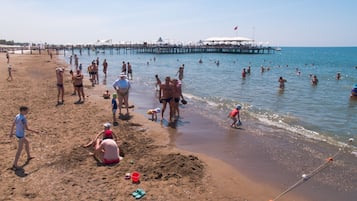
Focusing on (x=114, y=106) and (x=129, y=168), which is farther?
(x=114, y=106)

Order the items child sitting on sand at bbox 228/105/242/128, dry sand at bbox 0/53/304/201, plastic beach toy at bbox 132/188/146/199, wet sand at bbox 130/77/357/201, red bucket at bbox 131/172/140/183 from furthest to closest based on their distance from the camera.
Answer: child sitting on sand at bbox 228/105/242/128 → wet sand at bbox 130/77/357/201 → red bucket at bbox 131/172/140/183 → dry sand at bbox 0/53/304/201 → plastic beach toy at bbox 132/188/146/199

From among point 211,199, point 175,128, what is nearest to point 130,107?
point 175,128

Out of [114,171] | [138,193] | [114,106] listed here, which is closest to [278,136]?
[114,106]

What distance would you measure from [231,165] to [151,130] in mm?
3321

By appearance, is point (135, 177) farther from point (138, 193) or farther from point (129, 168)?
point (129, 168)

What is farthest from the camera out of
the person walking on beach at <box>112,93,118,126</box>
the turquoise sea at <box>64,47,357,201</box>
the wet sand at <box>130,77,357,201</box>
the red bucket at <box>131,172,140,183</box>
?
the person walking on beach at <box>112,93,118,126</box>

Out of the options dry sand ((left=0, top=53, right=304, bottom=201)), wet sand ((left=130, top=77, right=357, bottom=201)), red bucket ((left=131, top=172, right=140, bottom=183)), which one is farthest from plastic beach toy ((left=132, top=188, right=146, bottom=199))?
wet sand ((left=130, top=77, right=357, bottom=201))

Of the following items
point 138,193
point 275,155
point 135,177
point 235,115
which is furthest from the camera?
point 235,115

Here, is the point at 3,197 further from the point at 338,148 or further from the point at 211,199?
the point at 338,148

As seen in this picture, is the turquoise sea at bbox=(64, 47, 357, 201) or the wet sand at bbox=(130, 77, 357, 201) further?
the turquoise sea at bbox=(64, 47, 357, 201)

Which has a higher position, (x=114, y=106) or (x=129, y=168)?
(x=114, y=106)

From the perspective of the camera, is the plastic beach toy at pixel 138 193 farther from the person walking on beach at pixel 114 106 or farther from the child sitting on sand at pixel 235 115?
the child sitting on sand at pixel 235 115

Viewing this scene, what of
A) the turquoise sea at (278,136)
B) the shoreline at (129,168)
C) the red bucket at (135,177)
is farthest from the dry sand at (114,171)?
the turquoise sea at (278,136)

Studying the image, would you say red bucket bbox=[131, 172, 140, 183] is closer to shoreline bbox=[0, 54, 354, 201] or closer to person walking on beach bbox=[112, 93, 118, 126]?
shoreline bbox=[0, 54, 354, 201]
